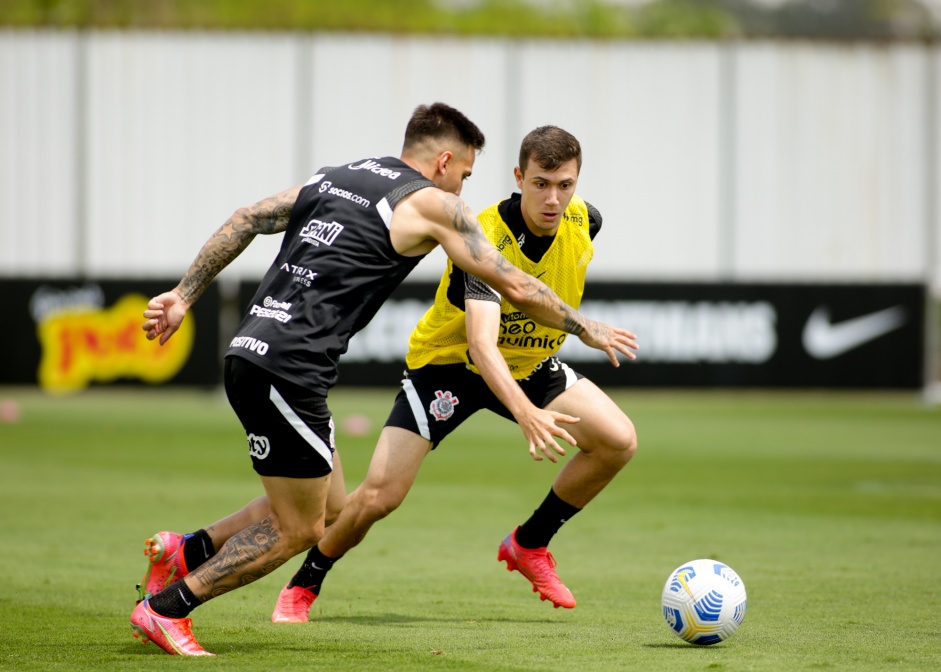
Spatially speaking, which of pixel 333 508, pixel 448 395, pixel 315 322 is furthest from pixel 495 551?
pixel 315 322

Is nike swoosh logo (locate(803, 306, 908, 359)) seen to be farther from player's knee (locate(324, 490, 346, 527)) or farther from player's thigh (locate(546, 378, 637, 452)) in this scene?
player's knee (locate(324, 490, 346, 527))

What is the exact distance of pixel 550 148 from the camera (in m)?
6.41

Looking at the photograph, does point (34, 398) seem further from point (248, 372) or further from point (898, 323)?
point (248, 372)

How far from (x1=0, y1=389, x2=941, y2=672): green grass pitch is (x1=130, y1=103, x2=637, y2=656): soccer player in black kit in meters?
0.38

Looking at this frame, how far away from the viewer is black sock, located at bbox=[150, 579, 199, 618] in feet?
18.2

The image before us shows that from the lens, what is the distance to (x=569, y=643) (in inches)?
230

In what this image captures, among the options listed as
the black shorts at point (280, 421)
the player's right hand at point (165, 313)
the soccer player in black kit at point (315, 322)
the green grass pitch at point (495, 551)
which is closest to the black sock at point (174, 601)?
the soccer player in black kit at point (315, 322)

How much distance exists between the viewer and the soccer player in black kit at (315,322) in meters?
5.46

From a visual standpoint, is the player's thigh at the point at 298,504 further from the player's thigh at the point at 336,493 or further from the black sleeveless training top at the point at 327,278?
the black sleeveless training top at the point at 327,278

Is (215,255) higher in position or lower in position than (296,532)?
higher

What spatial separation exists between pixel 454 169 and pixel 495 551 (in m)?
3.68

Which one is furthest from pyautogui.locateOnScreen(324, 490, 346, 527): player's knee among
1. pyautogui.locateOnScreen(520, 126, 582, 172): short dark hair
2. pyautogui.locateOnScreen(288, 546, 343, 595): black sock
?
pyautogui.locateOnScreen(520, 126, 582, 172): short dark hair

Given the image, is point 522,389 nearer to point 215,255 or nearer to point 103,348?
point 215,255

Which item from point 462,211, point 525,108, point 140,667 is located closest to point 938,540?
point 462,211
